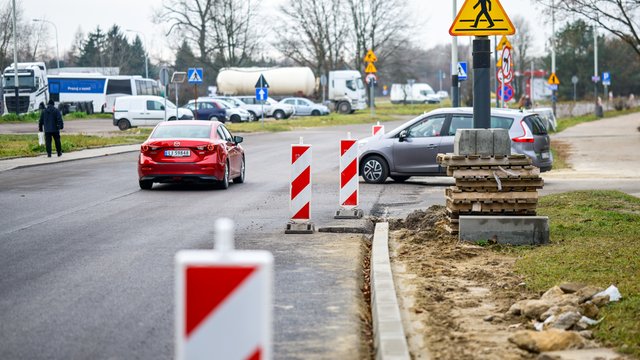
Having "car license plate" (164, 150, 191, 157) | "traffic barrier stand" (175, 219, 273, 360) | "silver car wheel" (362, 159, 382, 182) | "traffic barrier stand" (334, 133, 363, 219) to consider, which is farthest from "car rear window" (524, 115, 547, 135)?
"traffic barrier stand" (175, 219, 273, 360)

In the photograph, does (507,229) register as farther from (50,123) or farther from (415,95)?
(415,95)

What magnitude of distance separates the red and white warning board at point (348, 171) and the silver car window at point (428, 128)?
715 cm

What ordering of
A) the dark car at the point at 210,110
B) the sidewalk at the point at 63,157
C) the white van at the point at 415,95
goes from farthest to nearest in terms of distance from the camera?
the white van at the point at 415,95, the dark car at the point at 210,110, the sidewalk at the point at 63,157

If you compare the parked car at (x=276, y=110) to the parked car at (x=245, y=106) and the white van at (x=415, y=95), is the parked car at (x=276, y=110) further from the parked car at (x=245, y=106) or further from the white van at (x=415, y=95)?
the white van at (x=415, y=95)

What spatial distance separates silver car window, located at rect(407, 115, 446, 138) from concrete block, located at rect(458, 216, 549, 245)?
990 cm

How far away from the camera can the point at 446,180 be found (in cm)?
2245

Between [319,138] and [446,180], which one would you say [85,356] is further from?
[319,138]

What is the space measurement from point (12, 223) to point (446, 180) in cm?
1086

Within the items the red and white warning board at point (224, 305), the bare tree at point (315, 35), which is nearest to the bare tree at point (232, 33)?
the bare tree at point (315, 35)

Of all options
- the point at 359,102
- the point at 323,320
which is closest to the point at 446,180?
the point at 323,320

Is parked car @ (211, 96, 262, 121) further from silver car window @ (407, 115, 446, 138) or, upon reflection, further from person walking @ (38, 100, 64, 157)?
silver car window @ (407, 115, 446, 138)

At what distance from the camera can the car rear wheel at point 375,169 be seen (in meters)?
21.3

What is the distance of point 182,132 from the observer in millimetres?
19938

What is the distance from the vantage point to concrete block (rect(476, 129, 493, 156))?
11703 millimetres
